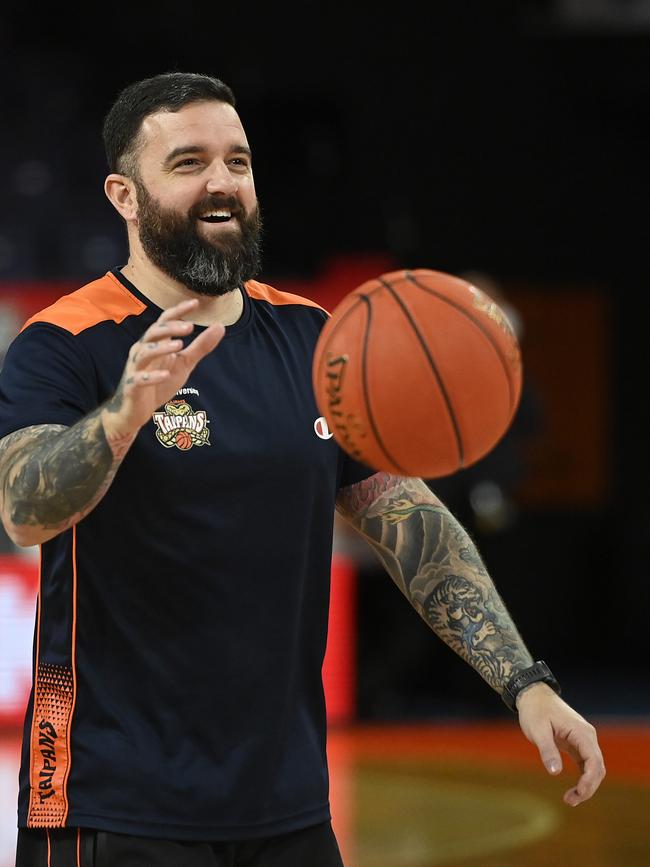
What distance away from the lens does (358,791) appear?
6.45 meters

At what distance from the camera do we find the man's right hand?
2.24 metres

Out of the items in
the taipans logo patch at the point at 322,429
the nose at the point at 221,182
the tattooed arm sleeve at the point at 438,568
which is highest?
the nose at the point at 221,182

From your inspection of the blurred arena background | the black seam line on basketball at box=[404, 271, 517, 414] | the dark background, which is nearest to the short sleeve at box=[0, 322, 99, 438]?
the black seam line on basketball at box=[404, 271, 517, 414]

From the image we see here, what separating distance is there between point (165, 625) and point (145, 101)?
1.00m

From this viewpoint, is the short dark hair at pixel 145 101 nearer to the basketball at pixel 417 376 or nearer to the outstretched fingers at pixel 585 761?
the basketball at pixel 417 376

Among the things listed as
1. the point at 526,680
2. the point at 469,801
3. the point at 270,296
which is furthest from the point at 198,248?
the point at 469,801

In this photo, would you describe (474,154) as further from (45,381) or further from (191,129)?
(45,381)

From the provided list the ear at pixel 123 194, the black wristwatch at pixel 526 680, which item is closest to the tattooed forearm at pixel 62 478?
the ear at pixel 123 194

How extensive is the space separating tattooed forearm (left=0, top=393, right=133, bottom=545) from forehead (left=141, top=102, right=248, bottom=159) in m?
0.65

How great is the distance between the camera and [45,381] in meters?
2.53

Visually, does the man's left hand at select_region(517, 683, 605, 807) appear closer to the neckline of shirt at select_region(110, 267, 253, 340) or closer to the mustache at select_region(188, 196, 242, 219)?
the neckline of shirt at select_region(110, 267, 253, 340)

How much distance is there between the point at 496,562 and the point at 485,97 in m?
3.45

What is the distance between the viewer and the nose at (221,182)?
271 centimetres

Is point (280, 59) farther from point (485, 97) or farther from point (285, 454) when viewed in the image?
point (285, 454)
